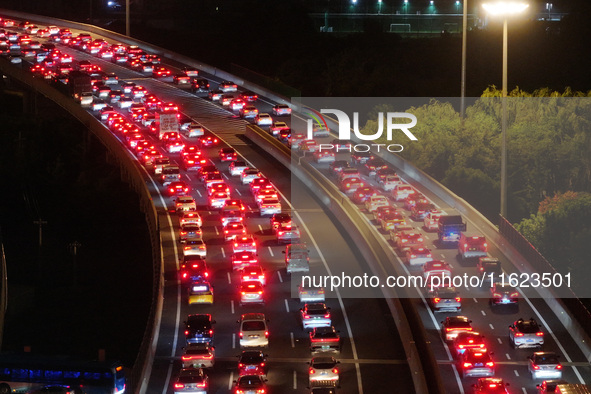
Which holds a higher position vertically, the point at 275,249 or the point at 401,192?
the point at 401,192

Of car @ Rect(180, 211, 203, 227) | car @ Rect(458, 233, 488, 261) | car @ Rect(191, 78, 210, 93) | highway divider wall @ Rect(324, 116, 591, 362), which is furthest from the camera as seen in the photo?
car @ Rect(191, 78, 210, 93)

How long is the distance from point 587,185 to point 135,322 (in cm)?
3788

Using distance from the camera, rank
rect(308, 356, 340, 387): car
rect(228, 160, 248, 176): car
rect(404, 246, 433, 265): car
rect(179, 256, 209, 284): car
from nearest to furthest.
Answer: rect(308, 356, 340, 387): car < rect(179, 256, 209, 284): car < rect(404, 246, 433, 265): car < rect(228, 160, 248, 176): car

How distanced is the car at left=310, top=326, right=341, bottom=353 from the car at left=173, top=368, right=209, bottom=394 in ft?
20.0

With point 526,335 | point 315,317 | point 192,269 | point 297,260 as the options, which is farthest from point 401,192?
point 526,335

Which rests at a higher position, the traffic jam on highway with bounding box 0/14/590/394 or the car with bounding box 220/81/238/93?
the car with bounding box 220/81/238/93

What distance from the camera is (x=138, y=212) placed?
82125 millimetres

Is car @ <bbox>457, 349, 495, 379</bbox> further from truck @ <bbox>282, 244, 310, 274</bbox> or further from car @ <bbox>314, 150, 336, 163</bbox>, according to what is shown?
car @ <bbox>314, 150, 336, 163</bbox>

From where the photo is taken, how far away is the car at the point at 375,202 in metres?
66.8

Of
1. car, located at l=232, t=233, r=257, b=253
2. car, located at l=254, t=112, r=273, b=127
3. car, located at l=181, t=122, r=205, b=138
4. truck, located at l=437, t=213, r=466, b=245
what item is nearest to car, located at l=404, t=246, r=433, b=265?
truck, located at l=437, t=213, r=466, b=245

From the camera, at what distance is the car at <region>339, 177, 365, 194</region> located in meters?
71.0

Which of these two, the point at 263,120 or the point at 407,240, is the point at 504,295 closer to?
the point at 407,240

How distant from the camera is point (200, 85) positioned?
106 meters

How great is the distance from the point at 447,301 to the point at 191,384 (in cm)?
1461
